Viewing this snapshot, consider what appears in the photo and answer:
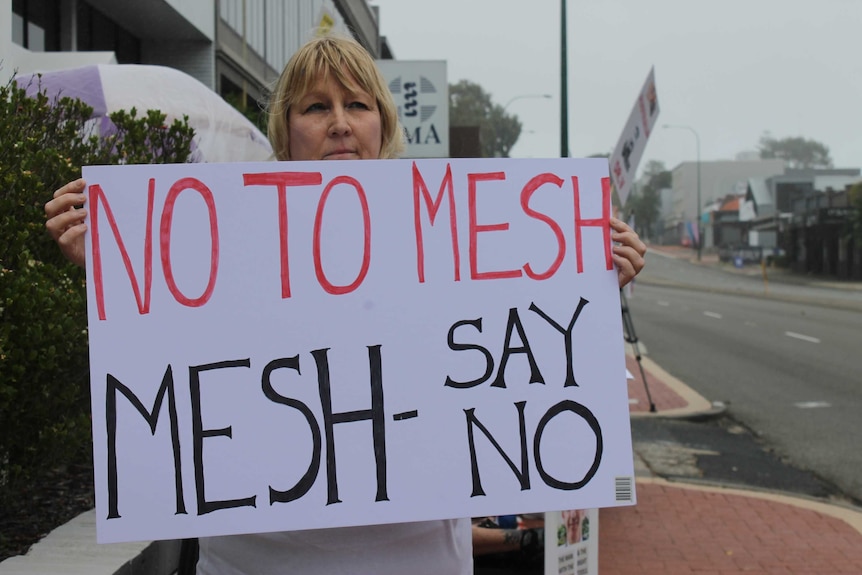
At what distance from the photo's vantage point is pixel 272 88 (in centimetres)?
225

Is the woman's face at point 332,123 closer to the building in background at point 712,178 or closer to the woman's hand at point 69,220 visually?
the woman's hand at point 69,220

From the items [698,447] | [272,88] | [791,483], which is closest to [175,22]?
[698,447]

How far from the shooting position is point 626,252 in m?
2.12

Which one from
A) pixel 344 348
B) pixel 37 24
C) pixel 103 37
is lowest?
pixel 344 348

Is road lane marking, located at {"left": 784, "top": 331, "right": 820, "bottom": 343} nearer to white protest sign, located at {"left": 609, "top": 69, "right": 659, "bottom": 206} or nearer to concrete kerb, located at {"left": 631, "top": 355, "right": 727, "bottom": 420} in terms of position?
concrete kerb, located at {"left": 631, "top": 355, "right": 727, "bottom": 420}

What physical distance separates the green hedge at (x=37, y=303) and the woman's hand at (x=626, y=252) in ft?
6.13

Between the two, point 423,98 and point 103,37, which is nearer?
point 423,98

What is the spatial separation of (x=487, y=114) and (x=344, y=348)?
69.8 metres

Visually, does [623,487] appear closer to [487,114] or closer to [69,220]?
[69,220]

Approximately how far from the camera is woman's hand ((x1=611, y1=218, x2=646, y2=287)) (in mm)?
2113

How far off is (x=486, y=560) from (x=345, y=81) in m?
2.97

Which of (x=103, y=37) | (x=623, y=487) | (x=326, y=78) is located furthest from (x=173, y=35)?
(x=623, y=487)

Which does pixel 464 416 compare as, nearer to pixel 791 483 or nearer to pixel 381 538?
pixel 381 538

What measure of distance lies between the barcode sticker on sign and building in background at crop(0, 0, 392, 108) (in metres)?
6.79
